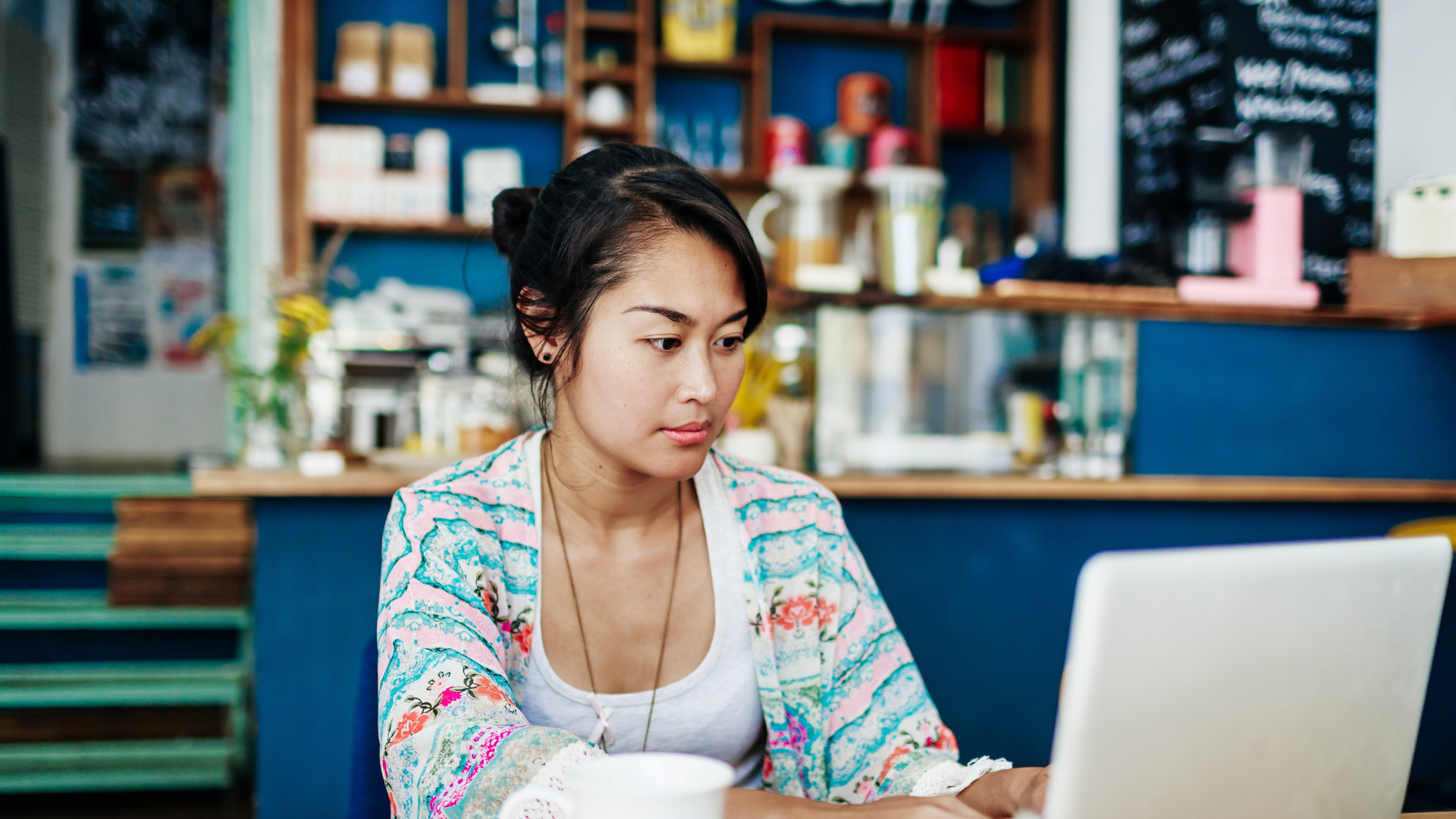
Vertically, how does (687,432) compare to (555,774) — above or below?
above

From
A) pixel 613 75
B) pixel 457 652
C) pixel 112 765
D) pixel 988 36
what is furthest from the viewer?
pixel 988 36

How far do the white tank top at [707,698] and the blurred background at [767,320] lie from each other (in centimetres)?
20

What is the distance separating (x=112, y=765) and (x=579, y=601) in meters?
2.23

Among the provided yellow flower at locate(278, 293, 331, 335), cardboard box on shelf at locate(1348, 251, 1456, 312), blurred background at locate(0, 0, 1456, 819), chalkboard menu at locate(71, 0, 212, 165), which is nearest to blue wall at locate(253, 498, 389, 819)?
blurred background at locate(0, 0, 1456, 819)

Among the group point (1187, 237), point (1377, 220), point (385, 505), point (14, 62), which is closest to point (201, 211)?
point (14, 62)

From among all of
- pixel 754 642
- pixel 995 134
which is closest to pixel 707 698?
pixel 754 642

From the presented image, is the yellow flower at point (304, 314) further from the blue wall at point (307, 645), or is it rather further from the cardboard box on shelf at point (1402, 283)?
the cardboard box on shelf at point (1402, 283)

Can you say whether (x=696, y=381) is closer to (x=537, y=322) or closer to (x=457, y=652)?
(x=537, y=322)

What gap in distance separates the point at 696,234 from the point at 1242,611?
72cm

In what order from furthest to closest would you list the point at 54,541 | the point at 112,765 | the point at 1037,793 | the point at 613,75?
the point at 613,75 → the point at 54,541 → the point at 112,765 → the point at 1037,793

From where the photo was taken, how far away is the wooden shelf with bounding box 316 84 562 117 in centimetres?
393

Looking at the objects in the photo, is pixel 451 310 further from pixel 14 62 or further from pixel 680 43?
pixel 14 62

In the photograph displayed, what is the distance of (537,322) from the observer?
1.19 m

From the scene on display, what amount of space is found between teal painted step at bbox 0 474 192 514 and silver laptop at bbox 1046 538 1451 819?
2.92 metres
